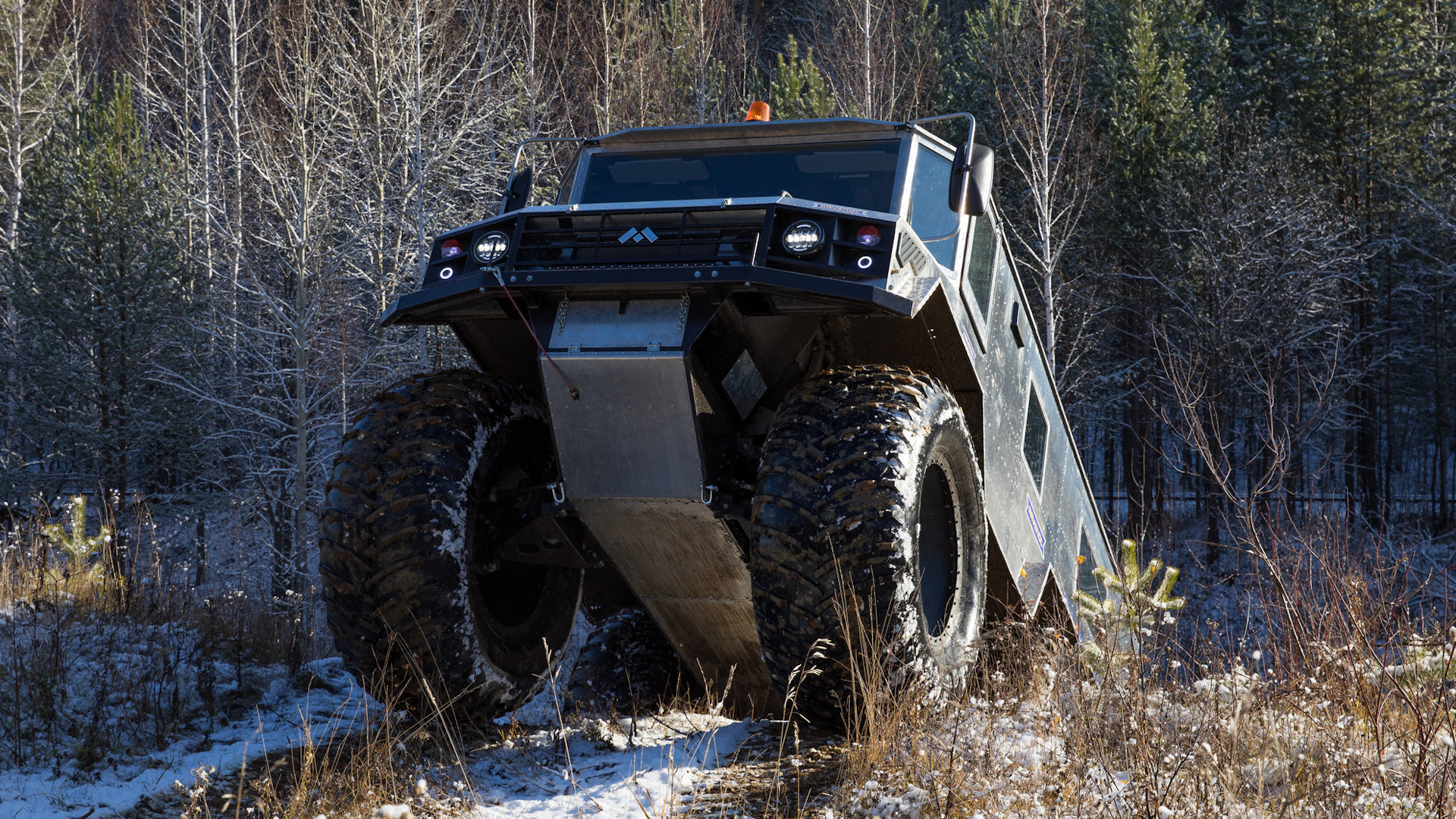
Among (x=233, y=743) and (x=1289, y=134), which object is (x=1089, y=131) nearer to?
(x=1289, y=134)

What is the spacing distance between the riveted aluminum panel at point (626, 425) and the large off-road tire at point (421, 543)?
369 millimetres

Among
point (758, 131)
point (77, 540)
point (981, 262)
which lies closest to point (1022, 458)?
point (981, 262)

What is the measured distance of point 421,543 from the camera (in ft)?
12.8

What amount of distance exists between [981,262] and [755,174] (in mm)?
1201

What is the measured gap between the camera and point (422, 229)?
19.2 meters

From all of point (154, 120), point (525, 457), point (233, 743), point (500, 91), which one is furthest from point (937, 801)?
point (154, 120)

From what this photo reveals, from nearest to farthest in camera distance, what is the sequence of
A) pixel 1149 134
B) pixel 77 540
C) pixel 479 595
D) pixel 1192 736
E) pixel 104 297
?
pixel 1192 736, pixel 479 595, pixel 77 540, pixel 104 297, pixel 1149 134

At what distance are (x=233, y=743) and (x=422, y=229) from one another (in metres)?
15.9

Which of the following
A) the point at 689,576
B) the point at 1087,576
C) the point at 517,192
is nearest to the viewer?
the point at 689,576

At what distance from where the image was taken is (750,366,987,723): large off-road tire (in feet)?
11.5

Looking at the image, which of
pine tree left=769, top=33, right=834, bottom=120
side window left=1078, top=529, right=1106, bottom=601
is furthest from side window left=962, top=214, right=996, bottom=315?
pine tree left=769, top=33, right=834, bottom=120

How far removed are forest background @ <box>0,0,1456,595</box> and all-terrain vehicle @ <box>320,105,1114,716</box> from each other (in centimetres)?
1459

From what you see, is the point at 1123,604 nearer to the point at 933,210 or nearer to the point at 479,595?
the point at 933,210

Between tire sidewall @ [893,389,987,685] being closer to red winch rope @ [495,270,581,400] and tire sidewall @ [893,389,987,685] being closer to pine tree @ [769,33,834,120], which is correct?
red winch rope @ [495,270,581,400]
